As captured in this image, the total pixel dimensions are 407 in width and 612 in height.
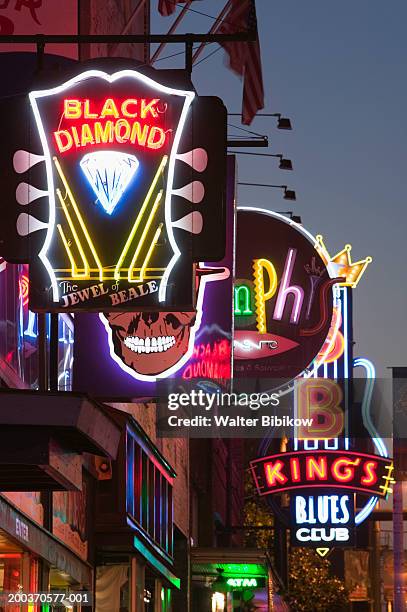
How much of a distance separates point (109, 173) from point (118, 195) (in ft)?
0.58

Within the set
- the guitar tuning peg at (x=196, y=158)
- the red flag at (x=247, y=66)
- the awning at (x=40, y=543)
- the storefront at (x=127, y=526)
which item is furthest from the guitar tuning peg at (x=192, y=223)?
the storefront at (x=127, y=526)

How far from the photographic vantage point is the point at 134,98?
473 inches

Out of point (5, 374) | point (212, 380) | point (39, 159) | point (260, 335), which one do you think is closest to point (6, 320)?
point (5, 374)

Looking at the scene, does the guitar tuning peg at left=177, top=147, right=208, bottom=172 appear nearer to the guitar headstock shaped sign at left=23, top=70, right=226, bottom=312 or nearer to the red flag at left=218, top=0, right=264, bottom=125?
the guitar headstock shaped sign at left=23, top=70, right=226, bottom=312

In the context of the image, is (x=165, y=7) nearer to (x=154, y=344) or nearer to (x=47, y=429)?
(x=154, y=344)

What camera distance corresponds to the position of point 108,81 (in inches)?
472

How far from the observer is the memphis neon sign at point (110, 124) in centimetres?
1188

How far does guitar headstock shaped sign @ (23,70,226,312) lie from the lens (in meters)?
11.4

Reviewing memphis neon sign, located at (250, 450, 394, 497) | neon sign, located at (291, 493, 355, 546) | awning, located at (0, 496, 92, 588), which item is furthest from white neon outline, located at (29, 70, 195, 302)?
neon sign, located at (291, 493, 355, 546)

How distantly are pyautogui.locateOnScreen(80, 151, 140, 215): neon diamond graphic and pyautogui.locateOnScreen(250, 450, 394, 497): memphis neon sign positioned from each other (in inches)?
869

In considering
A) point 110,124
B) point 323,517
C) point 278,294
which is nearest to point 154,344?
point 110,124

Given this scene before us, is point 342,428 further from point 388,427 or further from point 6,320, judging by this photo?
point 6,320

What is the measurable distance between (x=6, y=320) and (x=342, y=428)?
21.7m

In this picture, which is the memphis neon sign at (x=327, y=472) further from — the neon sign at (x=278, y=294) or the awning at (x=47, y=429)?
the awning at (x=47, y=429)
